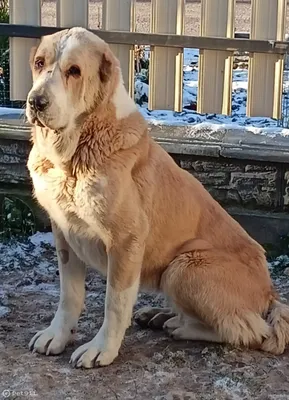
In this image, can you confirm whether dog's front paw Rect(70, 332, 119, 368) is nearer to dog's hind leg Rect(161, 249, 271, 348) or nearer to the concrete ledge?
dog's hind leg Rect(161, 249, 271, 348)

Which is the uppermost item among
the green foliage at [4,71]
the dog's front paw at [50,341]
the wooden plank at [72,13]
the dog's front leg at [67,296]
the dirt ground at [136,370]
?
the wooden plank at [72,13]

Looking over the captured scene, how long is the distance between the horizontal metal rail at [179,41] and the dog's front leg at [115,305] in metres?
1.82

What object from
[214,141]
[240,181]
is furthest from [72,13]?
[240,181]

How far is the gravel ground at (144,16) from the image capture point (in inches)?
234

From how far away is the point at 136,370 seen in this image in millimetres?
3320

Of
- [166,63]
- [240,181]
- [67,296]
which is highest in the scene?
[166,63]

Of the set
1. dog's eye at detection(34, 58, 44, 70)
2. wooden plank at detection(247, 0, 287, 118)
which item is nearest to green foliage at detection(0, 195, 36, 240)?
wooden plank at detection(247, 0, 287, 118)

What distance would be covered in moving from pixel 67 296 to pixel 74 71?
1068 millimetres

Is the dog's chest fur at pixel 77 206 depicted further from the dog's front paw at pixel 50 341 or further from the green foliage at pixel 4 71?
the green foliage at pixel 4 71

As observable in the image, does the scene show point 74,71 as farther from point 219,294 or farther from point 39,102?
point 219,294

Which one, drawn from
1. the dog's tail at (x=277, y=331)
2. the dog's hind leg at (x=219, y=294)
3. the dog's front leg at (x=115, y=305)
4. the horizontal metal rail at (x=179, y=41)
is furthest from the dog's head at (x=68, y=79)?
the horizontal metal rail at (x=179, y=41)

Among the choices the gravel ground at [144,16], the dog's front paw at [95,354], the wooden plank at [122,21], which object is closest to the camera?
the dog's front paw at [95,354]

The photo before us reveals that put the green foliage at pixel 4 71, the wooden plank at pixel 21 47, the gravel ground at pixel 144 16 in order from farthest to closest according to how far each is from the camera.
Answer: the gravel ground at pixel 144 16 → the green foliage at pixel 4 71 → the wooden plank at pixel 21 47

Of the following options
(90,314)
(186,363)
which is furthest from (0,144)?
(186,363)
